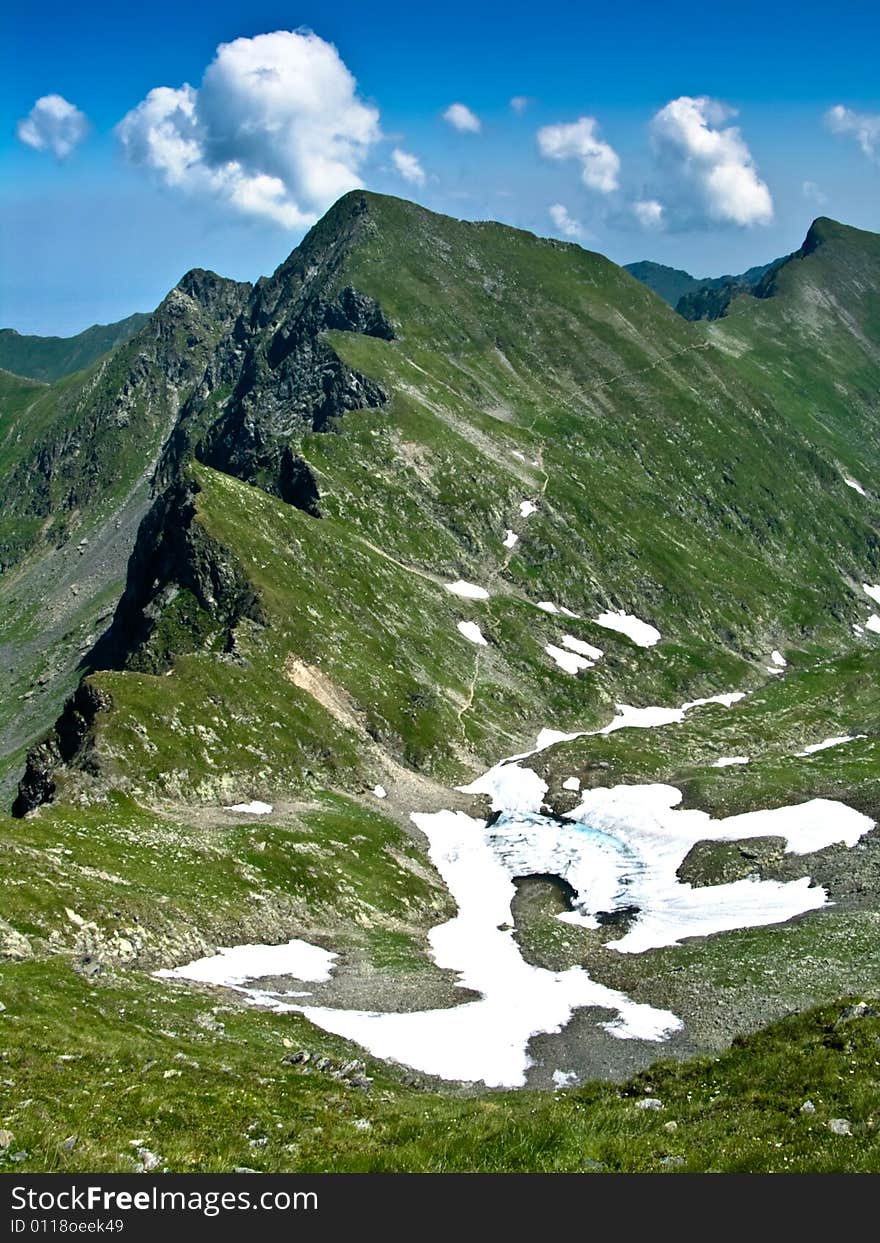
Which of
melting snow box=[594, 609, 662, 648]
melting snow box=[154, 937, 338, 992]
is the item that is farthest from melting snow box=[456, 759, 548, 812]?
melting snow box=[594, 609, 662, 648]

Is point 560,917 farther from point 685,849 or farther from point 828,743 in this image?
point 828,743

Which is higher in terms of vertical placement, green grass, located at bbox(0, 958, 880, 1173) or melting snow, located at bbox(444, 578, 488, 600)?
melting snow, located at bbox(444, 578, 488, 600)

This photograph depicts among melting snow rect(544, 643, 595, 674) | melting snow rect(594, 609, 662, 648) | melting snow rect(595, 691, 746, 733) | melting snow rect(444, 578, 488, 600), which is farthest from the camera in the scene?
melting snow rect(594, 609, 662, 648)

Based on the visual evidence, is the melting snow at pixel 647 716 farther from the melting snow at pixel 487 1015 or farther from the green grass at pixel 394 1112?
the green grass at pixel 394 1112

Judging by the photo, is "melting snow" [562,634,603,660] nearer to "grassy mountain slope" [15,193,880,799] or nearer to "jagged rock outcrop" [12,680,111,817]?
"grassy mountain slope" [15,193,880,799]

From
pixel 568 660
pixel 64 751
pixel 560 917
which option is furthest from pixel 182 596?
pixel 560 917

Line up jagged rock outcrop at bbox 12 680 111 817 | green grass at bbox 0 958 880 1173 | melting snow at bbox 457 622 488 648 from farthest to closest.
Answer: melting snow at bbox 457 622 488 648
jagged rock outcrop at bbox 12 680 111 817
green grass at bbox 0 958 880 1173
